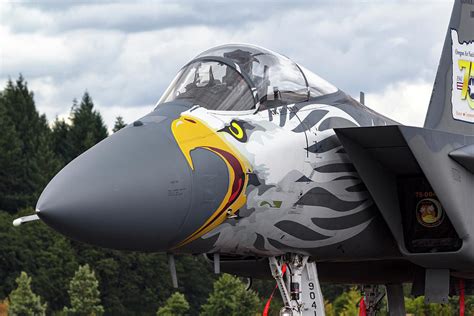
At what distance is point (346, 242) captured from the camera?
9.17 metres

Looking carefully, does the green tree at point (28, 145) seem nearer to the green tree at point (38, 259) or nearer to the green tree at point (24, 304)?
the green tree at point (38, 259)

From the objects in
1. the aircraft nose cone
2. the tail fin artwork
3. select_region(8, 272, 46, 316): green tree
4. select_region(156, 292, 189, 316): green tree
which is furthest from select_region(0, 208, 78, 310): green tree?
the aircraft nose cone

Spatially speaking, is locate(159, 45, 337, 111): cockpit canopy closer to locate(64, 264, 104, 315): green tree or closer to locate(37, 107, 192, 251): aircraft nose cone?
locate(37, 107, 192, 251): aircraft nose cone

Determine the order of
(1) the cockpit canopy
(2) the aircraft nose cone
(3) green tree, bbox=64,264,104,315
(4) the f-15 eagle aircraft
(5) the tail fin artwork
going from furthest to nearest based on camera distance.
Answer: (3) green tree, bbox=64,264,104,315 < (5) the tail fin artwork < (1) the cockpit canopy < (4) the f-15 eagle aircraft < (2) the aircraft nose cone

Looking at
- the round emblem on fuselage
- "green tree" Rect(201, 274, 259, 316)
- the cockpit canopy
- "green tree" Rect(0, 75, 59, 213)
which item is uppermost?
"green tree" Rect(0, 75, 59, 213)

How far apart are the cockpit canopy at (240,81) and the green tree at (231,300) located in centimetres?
1605

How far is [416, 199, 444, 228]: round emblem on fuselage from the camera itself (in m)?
9.11

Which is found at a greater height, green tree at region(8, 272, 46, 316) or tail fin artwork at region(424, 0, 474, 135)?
tail fin artwork at region(424, 0, 474, 135)

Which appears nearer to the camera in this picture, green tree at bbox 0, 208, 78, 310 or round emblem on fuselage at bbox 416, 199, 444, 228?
round emblem on fuselage at bbox 416, 199, 444, 228

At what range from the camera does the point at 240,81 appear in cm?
864

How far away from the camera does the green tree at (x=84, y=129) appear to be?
5634cm

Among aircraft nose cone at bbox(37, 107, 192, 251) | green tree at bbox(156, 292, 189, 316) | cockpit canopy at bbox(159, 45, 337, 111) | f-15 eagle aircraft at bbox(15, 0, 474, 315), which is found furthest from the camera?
green tree at bbox(156, 292, 189, 316)

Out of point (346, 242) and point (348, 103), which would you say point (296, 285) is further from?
point (348, 103)

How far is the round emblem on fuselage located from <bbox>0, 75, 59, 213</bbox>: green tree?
39.9m
